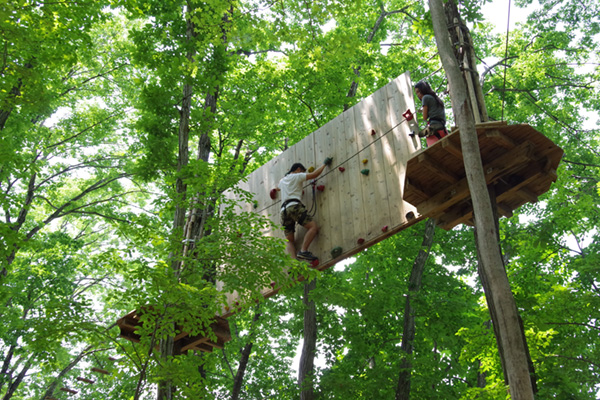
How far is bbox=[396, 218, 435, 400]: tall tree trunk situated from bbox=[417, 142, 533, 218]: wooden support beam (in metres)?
4.07

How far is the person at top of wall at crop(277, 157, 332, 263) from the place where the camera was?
22.1 ft

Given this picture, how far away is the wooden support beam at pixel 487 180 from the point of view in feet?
16.1

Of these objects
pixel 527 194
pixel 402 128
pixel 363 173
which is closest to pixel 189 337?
pixel 363 173

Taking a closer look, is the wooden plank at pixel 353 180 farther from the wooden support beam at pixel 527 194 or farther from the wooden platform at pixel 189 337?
the wooden platform at pixel 189 337

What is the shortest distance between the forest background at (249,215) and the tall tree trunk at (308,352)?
0.08 meters

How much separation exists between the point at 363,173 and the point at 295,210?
42.7 inches

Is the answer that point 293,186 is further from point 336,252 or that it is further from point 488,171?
point 488,171

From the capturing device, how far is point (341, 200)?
6613mm

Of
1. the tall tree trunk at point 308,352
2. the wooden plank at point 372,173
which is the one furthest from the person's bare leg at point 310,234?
the tall tree trunk at point 308,352

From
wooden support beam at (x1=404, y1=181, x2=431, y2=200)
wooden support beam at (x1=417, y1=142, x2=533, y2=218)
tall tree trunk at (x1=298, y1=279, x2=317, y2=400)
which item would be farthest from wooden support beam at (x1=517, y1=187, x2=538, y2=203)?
tall tree trunk at (x1=298, y1=279, x2=317, y2=400)

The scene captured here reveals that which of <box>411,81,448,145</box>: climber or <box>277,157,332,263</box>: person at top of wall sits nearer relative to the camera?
<box>411,81,448,145</box>: climber

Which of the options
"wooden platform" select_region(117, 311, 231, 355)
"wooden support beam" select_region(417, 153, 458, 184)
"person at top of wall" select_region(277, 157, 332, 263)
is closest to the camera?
"wooden support beam" select_region(417, 153, 458, 184)

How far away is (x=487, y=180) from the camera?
17.0 ft

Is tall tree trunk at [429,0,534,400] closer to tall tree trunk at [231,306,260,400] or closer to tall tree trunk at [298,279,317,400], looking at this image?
tall tree trunk at [298,279,317,400]
